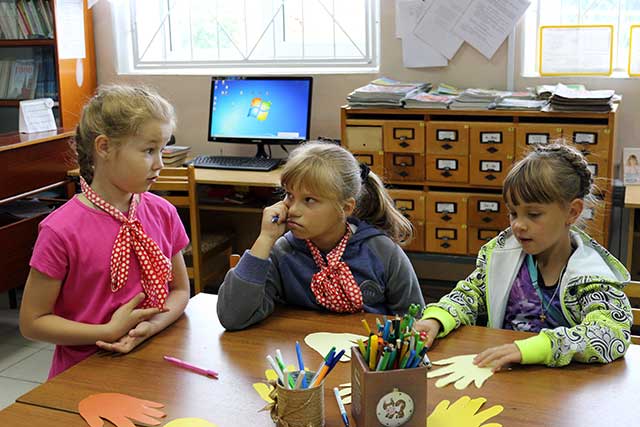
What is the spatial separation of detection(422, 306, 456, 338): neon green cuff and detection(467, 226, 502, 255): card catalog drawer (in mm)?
1896

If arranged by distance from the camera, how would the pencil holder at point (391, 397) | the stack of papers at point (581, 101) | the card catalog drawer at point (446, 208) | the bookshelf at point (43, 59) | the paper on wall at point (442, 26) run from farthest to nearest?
the bookshelf at point (43, 59)
the paper on wall at point (442, 26)
the card catalog drawer at point (446, 208)
the stack of papers at point (581, 101)
the pencil holder at point (391, 397)

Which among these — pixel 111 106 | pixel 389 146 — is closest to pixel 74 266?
pixel 111 106

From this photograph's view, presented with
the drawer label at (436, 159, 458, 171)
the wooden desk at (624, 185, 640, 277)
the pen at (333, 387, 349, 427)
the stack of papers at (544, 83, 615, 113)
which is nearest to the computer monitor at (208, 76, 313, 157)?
the drawer label at (436, 159, 458, 171)

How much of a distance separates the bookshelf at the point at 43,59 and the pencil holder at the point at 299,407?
3.47 metres

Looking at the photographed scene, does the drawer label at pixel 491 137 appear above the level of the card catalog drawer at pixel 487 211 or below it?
above

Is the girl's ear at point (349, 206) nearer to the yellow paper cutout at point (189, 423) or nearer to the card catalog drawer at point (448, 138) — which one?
the yellow paper cutout at point (189, 423)

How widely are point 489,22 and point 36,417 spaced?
9.96 ft

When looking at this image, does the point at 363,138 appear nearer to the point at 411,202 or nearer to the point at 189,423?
the point at 411,202

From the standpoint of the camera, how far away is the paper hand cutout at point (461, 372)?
1406 millimetres

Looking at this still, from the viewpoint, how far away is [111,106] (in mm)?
1768

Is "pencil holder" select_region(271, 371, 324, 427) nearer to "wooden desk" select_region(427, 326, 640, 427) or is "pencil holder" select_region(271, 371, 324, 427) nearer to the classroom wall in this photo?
"wooden desk" select_region(427, 326, 640, 427)

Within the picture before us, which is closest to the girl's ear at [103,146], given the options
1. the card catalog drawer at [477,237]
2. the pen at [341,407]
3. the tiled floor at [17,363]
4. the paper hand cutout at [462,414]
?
the pen at [341,407]

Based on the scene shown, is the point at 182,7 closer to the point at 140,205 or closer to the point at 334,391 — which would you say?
the point at 140,205

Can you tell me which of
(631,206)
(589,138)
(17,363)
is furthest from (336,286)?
(17,363)
